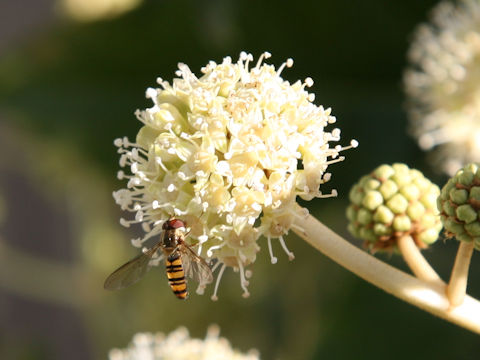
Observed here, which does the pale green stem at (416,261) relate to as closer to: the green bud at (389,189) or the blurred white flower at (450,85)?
the green bud at (389,189)

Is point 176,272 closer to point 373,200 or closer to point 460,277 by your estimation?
point 373,200

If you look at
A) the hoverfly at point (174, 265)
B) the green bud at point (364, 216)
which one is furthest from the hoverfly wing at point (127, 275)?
the green bud at point (364, 216)

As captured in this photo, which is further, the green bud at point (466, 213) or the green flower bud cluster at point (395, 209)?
the green flower bud cluster at point (395, 209)

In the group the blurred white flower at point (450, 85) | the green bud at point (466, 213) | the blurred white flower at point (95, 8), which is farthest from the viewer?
the blurred white flower at point (95, 8)

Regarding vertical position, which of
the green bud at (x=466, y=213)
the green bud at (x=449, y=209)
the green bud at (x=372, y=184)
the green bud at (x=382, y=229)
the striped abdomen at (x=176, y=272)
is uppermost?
the green bud at (x=372, y=184)

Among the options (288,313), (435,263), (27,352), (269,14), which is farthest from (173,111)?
(27,352)

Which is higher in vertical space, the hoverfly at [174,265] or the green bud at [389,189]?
the green bud at [389,189]

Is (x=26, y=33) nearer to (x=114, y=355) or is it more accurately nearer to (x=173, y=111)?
(x=114, y=355)
